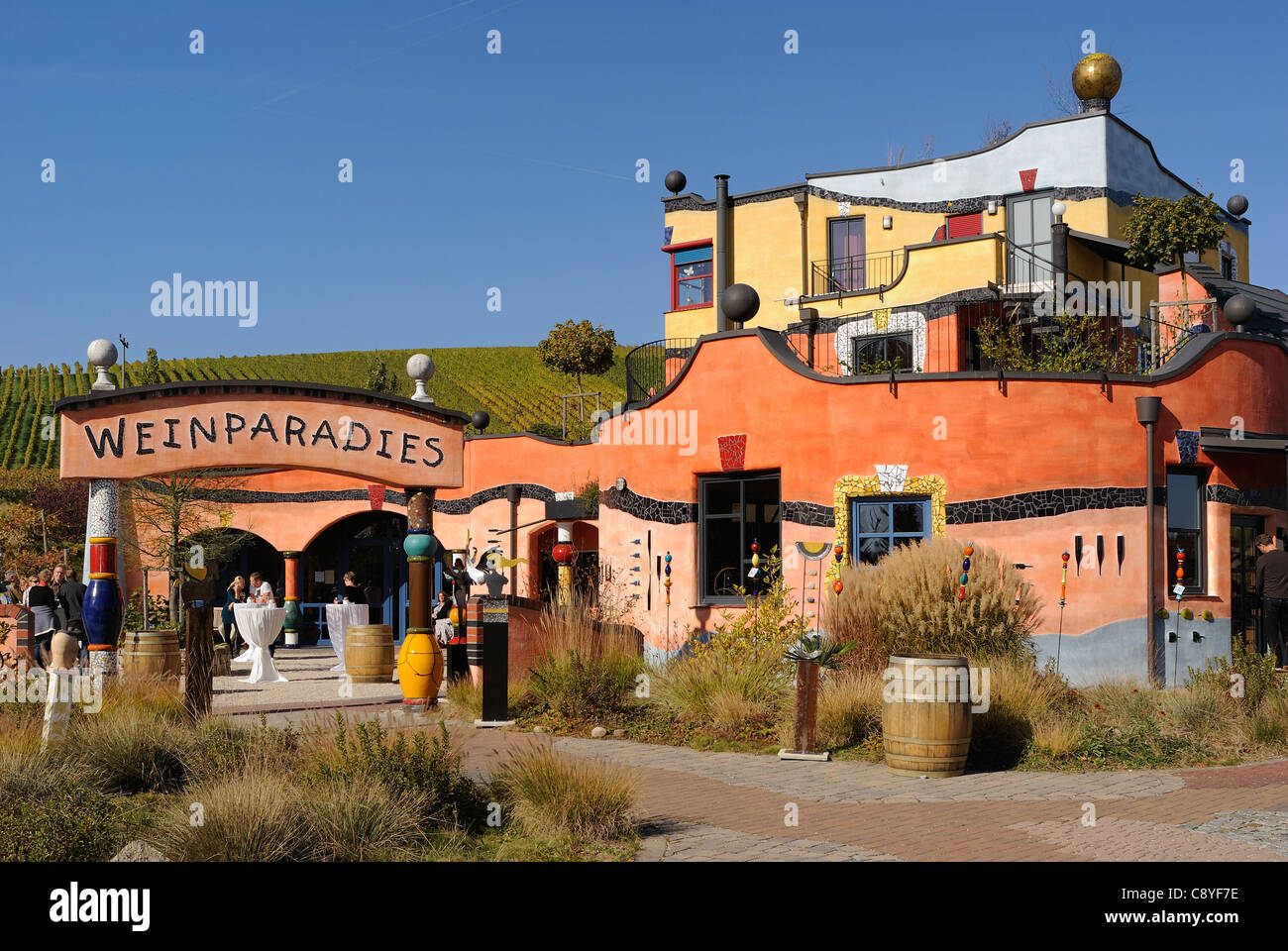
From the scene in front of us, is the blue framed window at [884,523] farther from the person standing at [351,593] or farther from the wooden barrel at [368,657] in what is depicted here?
the person standing at [351,593]

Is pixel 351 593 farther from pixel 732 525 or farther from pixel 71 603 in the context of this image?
pixel 732 525

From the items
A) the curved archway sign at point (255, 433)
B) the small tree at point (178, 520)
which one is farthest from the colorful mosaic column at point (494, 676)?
the small tree at point (178, 520)

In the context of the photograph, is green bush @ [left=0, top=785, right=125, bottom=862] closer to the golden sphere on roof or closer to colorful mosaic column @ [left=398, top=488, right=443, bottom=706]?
colorful mosaic column @ [left=398, top=488, right=443, bottom=706]

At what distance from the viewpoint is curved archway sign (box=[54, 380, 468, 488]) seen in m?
12.3

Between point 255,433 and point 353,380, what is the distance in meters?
79.4

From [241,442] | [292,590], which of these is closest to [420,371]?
[241,442]

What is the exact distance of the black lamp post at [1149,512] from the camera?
14781 mm

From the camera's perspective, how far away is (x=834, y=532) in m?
15.7

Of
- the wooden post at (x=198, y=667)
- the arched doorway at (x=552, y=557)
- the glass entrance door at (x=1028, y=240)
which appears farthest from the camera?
the arched doorway at (x=552, y=557)

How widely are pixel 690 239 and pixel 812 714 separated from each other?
20.5 metres

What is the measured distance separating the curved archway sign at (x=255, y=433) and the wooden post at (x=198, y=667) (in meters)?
1.83

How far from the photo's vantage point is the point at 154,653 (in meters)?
14.8

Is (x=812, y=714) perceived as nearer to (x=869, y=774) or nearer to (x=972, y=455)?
(x=869, y=774)
